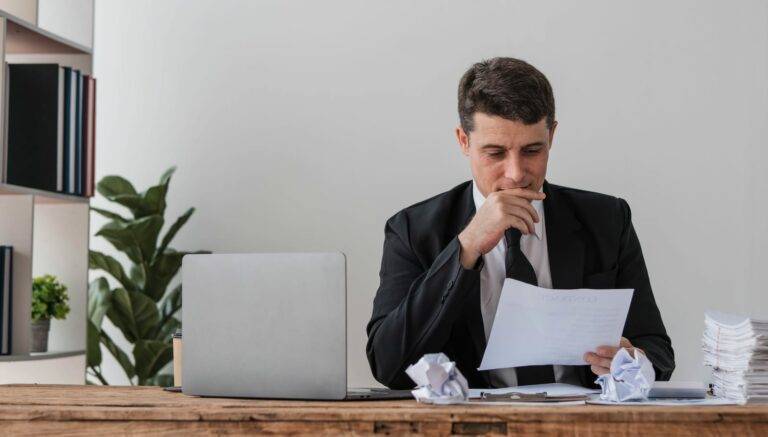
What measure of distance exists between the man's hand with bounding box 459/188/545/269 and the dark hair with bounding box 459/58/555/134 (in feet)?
0.70

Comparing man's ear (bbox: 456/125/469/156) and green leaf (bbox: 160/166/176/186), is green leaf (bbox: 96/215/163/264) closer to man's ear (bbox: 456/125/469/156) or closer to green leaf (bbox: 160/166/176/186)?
green leaf (bbox: 160/166/176/186)

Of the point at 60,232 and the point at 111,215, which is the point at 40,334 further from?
the point at 111,215

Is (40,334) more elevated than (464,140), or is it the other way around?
(464,140)

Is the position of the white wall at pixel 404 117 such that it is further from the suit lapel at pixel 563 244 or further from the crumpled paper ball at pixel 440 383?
the crumpled paper ball at pixel 440 383

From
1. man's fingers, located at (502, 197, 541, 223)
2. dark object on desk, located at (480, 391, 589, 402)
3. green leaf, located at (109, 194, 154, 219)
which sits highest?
green leaf, located at (109, 194, 154, 219)

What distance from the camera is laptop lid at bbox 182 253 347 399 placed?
1489mm

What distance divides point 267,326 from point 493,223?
0.45 m

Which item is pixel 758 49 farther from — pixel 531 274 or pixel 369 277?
pixel 531 274

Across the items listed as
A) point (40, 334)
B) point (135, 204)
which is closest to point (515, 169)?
point (40, 334)

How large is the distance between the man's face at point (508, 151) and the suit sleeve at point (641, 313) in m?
0.28

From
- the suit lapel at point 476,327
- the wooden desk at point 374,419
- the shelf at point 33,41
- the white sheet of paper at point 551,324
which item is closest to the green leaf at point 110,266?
the shelf at point 33,41

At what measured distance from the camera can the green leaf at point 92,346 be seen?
3141 millimetres

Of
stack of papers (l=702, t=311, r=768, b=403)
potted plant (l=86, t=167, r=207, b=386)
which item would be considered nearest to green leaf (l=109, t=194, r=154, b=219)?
potted plant (l=86, t=167, r=207, b=386)

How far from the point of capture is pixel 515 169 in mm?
1871
